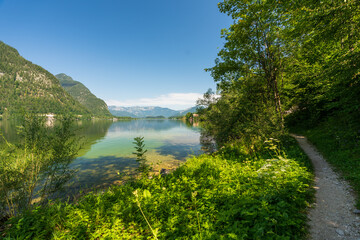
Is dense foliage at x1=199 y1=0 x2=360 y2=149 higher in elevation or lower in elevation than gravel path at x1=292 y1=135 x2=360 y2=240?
higher

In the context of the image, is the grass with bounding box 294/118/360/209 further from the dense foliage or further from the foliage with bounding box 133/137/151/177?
the foliage with bounding box 133/137/151/177

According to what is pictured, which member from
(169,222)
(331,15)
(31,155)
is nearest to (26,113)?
(31,155)

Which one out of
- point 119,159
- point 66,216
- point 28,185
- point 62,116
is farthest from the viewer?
point 119,159

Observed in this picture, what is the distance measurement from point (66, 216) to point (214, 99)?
65.9 ft

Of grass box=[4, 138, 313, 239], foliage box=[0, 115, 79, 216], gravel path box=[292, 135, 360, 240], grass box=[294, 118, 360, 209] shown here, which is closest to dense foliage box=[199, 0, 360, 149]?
grass box=[294, 118, 360, 209]

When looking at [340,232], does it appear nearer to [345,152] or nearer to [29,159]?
[345,152]

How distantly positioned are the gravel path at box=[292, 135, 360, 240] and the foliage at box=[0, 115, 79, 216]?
10982 mm

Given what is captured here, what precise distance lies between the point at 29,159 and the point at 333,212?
41.5 ft

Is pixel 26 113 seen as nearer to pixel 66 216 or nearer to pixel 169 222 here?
pixel 66 216

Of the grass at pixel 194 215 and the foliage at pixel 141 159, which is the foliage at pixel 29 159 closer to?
the grass at pixel 194 215

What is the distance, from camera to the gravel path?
349 centimetres

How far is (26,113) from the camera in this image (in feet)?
22.4

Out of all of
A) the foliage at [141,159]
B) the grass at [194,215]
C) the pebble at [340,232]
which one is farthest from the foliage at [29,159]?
the pebble at [340,232]

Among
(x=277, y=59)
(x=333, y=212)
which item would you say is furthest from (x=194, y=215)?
(x=277, y=59)
